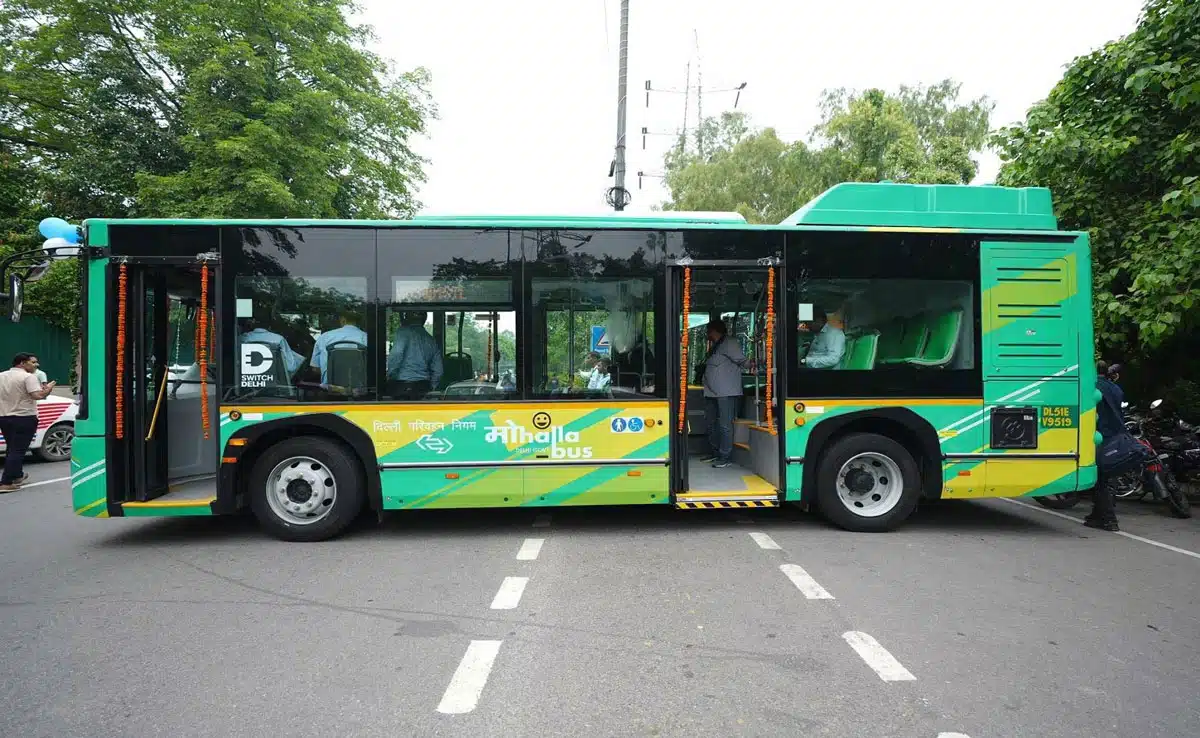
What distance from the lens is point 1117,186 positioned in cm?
948

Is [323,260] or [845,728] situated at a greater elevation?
[323,260]

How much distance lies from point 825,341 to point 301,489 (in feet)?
15.9

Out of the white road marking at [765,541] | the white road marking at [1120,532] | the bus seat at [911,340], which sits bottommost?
the white road marking at [1120,532]

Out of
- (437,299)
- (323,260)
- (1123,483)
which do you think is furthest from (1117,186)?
(323,260)

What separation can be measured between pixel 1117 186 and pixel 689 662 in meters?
9.27

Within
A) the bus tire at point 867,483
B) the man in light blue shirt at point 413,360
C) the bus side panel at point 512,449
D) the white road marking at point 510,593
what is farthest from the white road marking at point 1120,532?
the man in light blue shirt at point 413,360

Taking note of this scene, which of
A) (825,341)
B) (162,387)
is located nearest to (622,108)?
(825,341)

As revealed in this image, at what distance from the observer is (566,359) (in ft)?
21.4

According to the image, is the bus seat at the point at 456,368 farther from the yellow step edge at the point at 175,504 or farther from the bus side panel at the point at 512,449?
the yellow step edge at the point at 175,504

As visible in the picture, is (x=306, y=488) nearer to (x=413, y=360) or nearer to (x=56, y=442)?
(x=413, y=360)

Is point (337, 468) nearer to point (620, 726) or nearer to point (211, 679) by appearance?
point (211, 679)

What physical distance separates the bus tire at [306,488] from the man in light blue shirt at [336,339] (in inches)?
24.9

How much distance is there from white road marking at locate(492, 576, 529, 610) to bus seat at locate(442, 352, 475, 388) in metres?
1.88

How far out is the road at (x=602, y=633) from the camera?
325cm
